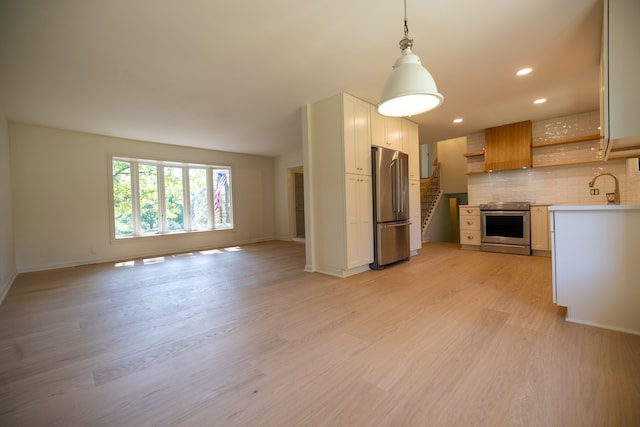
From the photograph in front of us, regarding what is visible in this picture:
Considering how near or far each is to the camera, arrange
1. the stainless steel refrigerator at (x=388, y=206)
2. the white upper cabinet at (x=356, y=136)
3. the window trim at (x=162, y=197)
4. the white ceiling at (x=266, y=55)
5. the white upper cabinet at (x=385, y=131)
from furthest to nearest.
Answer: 1. the window trim at (x=162, y=197)
2. the white upper cabinet at (x=385, y=131)
3. the stainless steel refrigerator at (x=388, y=206)
4. the white upper cabinet at (x=356, y=136)
5. the white ceiling at (x=266, y=55)

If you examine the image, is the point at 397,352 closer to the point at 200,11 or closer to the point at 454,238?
the point at 200,11

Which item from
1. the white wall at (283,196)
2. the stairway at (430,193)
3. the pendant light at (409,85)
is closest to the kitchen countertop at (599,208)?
the pendant light at (409,85)

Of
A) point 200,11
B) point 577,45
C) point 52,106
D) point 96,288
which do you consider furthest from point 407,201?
point 52,106

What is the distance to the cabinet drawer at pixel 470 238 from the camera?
18.0 ft

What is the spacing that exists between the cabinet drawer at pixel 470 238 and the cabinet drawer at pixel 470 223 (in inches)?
3.3

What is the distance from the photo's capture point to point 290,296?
9.71ft

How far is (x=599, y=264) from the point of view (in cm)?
209

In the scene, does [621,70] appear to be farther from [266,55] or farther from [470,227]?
[470,227]

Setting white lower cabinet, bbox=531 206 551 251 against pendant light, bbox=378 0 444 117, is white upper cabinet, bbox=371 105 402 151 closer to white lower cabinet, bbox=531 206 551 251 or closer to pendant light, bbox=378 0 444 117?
pendant light, bbox=378 0 444 117

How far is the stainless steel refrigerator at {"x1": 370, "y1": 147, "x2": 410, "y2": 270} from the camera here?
Answer: 13.2 ft

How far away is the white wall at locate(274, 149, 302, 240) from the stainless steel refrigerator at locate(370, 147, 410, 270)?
4011 mm

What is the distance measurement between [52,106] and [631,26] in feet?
21.2

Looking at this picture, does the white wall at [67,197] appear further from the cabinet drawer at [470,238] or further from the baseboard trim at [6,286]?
the cabinet drawer at [470,238]

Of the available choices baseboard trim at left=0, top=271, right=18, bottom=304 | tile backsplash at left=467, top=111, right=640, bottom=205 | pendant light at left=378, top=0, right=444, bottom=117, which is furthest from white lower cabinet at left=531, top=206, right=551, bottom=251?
baseboard trim at left=0, top=271, right=18, bottom=304
